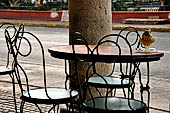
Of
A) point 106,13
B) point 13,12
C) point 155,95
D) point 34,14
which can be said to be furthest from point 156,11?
point 106,13

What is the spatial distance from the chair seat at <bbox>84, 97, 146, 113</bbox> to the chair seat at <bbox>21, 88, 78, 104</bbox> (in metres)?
0.25

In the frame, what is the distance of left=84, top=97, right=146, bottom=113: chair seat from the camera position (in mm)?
4164

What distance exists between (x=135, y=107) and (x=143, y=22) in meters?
22.2

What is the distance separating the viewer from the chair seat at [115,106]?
13.7 ft

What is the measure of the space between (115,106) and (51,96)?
0.68 metres

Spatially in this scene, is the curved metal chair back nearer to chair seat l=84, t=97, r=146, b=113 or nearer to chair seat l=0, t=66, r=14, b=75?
chair seat l=84, t=97, r=146, b=113

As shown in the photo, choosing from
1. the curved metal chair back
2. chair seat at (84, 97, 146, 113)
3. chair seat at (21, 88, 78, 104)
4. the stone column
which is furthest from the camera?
the stone column

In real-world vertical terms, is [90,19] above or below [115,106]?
above

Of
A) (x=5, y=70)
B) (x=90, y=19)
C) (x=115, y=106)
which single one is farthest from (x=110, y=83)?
(x=5, y=70)

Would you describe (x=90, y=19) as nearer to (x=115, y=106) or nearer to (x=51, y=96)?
(x=51, y=96)

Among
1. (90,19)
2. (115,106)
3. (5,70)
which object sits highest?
(90,19)

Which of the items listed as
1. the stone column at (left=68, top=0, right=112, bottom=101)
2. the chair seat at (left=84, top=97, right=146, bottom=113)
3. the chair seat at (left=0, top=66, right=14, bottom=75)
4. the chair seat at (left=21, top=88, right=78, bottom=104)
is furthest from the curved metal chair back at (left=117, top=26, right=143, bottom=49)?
the chair seat at (left=0, top=66, right=14, bottom=75)

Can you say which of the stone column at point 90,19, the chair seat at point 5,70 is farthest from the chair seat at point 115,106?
the chair seat at point 5,70

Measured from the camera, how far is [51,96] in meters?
4.58
